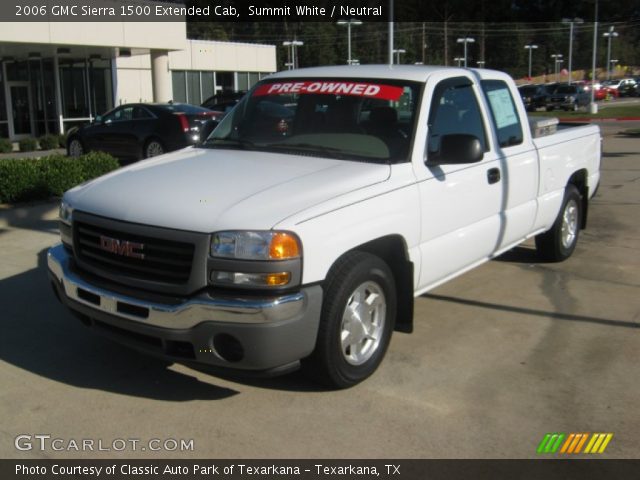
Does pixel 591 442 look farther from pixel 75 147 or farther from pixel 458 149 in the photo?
pixel 75 147

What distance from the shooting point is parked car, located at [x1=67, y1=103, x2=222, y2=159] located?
15.2m

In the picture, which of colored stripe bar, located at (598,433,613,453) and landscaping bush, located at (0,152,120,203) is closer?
colored stripe bar, located at (598,433,613,453)

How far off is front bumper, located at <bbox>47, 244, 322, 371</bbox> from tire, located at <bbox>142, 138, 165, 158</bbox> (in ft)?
39.0

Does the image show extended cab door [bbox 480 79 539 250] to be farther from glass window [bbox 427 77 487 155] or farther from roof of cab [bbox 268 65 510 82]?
roof of cab [bbox 268 65 510 82]

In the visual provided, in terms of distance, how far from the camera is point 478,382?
4.38 meters

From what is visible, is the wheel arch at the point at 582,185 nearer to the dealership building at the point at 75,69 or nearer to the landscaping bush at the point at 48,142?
the dealership building at the point at 75,69

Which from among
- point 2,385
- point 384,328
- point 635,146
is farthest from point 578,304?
point 635,146

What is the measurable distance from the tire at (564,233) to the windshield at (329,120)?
2761mm

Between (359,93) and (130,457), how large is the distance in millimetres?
2845

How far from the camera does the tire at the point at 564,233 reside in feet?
22.7

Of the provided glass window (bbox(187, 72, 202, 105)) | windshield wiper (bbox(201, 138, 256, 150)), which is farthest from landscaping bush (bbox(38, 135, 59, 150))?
windshield wiper (bbox(201, 138, 256, 150))

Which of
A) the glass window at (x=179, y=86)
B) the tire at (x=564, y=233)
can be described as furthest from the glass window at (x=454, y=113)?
the glass window at (x=179, y=86)

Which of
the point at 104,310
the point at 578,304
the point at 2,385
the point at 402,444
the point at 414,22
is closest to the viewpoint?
the point at 402,444
